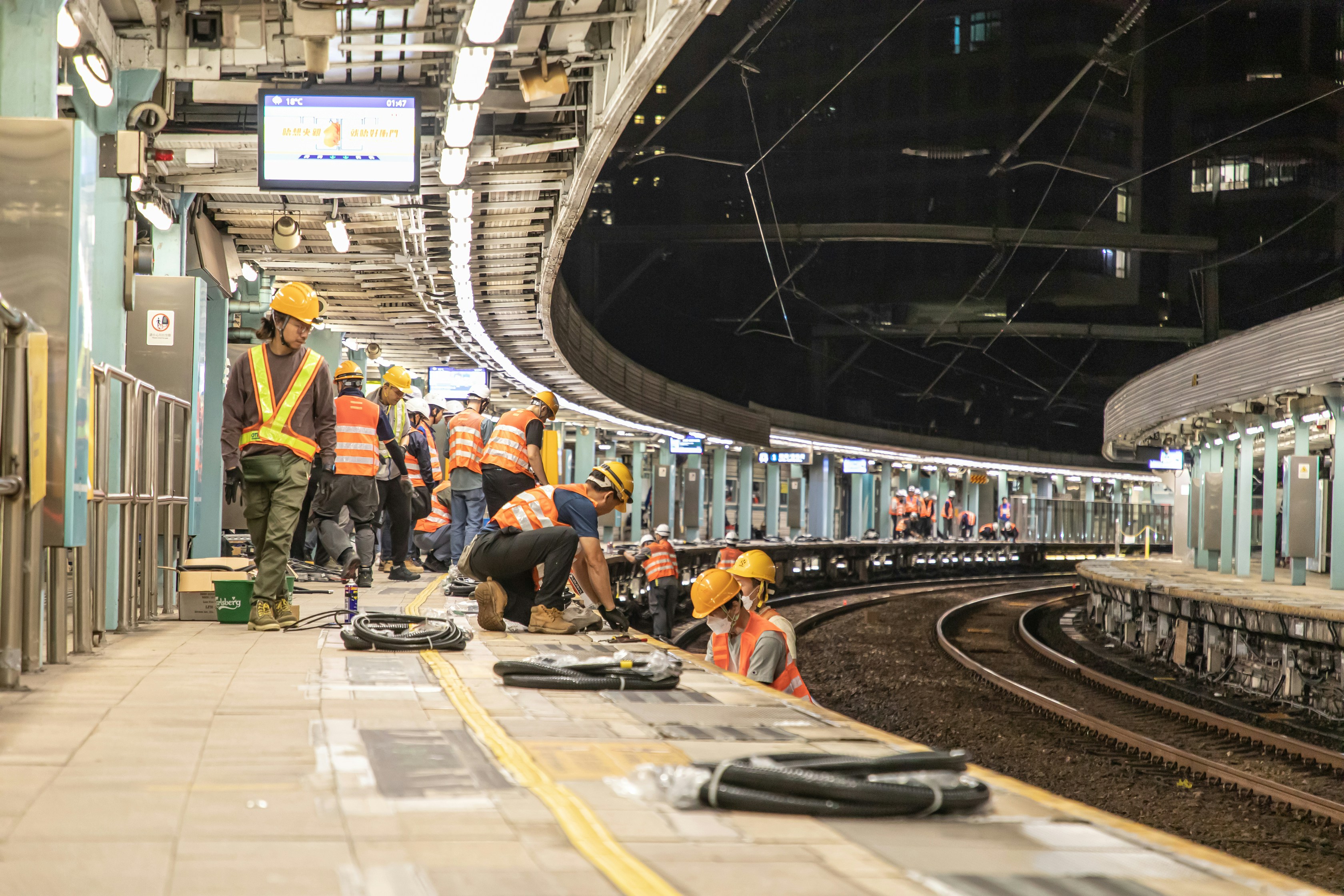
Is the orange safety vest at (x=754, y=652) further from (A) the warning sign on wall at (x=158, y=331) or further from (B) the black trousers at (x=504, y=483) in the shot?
(A) the warning sign on wall at (x=158, y=331)

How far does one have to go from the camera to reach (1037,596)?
31031mm

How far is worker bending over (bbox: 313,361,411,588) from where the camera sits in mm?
10812

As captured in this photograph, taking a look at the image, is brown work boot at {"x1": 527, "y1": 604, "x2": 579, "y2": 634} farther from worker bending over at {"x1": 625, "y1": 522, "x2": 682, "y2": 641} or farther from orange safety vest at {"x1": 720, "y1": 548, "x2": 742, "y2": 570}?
worker bending over at {"x1": 625, "y1": 522, "x2": 682, "y2": 641}

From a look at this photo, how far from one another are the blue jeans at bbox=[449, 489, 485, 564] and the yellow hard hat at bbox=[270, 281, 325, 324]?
5.18 meters

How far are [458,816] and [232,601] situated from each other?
→ 5.49 meters

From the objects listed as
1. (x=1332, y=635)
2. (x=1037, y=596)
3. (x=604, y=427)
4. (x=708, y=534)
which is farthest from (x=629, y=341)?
(x=1332, y=635)

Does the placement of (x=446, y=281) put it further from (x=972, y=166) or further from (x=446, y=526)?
(x=972, y=166)

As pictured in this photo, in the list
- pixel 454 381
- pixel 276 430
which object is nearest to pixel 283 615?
pixel 276 430

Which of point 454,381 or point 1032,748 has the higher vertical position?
point 454,381

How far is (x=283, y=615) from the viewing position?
759 centimetres

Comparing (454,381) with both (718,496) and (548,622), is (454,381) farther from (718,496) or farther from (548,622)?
(718,496)

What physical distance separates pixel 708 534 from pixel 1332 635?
25461 millimetres

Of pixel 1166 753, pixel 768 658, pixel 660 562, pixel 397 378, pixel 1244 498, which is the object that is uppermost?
pixel 397 378

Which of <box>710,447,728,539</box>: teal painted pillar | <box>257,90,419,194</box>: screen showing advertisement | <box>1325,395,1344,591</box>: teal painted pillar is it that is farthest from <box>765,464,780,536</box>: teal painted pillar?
<box>257,90,419,194</box>: screen showing advertisement
